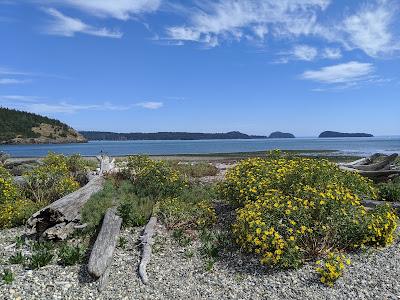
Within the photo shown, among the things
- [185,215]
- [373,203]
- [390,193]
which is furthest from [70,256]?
[390,193]

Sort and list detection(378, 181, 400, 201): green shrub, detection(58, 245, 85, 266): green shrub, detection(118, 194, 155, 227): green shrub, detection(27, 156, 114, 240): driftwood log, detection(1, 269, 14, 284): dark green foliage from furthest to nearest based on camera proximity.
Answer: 1. detection(378, 181, 400, 201): green shrub
2. detection(118, 194, 155, 227): green shrub
3. detection(27, 156, 114, 240): driftwood log
4. detection(58, 245, 85, 266): green shrub
5. detection(1, 269, 14, 284): dark green foliage

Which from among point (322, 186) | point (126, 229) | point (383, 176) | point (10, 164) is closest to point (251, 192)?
point (322, 186)

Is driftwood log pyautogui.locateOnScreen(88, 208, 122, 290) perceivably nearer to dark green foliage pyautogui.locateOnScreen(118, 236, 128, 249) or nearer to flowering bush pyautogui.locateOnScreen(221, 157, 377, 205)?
dark green foliage pyautogui.locateOnScreen(118, 236, 128, 249)

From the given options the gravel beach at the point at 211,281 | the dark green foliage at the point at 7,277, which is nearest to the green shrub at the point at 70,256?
the gravel beach at the point at 211,281

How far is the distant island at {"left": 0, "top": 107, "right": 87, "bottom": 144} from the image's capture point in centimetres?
14300

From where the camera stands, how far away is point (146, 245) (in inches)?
363

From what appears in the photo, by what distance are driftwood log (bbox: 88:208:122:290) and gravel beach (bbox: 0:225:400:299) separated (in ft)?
0.61

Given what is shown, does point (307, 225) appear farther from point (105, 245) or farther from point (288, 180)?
point (105, 245)

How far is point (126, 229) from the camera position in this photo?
10.7 meters

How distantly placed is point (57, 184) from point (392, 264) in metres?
10.7

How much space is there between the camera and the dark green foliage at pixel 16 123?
468ft

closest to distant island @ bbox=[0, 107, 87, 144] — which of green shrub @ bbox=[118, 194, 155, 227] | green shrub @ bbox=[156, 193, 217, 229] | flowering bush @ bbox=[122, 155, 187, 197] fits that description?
flowering bush @ bbox=[122, 155, 187, 197]

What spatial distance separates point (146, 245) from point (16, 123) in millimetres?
157517

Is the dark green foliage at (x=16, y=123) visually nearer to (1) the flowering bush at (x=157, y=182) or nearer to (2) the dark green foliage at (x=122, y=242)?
(1) the flowering bush at (x=157, y=182)
